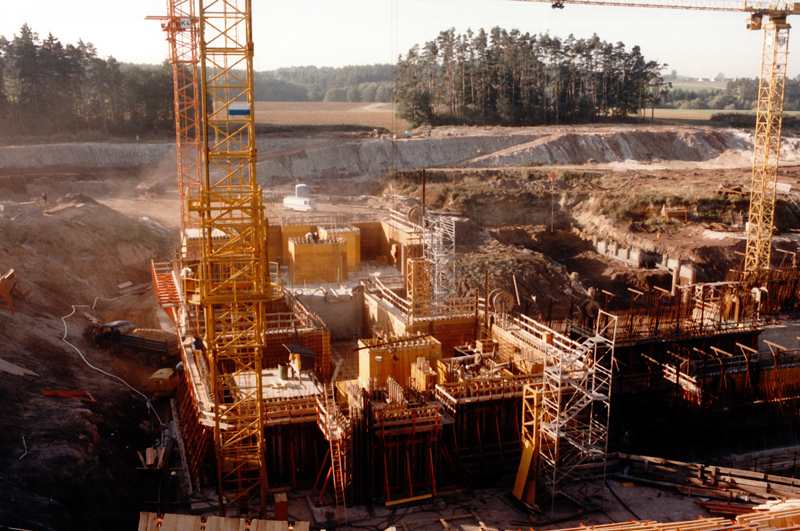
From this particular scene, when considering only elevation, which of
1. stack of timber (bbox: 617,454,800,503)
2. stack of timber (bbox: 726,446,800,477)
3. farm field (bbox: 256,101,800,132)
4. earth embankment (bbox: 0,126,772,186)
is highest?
farm field (bbox: 256,101,800,132)

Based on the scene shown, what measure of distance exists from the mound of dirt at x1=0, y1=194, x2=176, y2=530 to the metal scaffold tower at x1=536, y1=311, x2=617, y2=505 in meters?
8.88

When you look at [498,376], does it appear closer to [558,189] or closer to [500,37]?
[558,189]

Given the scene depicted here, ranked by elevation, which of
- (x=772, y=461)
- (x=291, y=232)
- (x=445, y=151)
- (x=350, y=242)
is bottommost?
(x=772, y=461)

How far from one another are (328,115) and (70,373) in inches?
3280

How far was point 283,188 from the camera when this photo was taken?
51781 millimetres

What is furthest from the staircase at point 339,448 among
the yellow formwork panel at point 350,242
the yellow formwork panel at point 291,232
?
the yellow formwork panel at point 291,232

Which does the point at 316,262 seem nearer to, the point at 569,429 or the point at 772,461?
the point at 569,429

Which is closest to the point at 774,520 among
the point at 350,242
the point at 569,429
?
the point at 569,429

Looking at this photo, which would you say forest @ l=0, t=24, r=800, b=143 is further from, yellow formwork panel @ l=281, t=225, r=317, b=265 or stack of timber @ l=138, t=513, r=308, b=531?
stack of timber @ l=138, t=513, r=308, b=531

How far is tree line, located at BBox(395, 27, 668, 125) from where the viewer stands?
77.5 metres

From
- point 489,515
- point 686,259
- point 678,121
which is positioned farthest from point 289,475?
point 678,121

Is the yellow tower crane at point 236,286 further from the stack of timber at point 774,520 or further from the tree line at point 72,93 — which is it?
the tree line at point 72,93

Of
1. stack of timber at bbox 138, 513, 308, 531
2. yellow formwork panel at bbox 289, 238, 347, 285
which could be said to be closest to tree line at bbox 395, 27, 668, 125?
yellow formwork panel at bbox 289, 238, 347, 285

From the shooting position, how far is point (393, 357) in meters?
19.8
